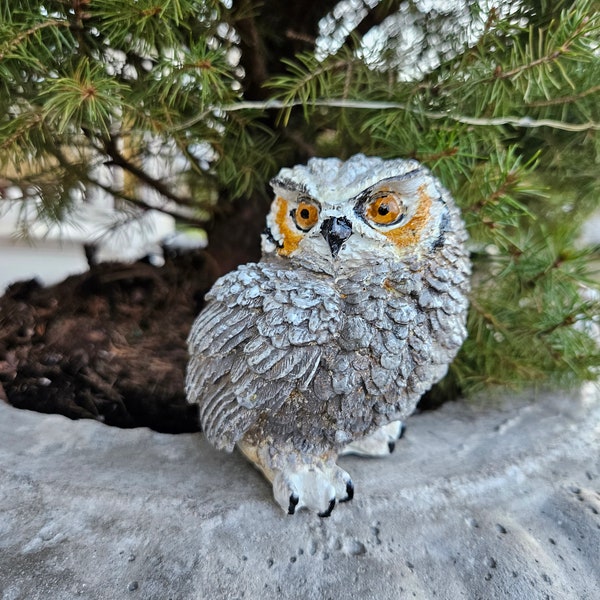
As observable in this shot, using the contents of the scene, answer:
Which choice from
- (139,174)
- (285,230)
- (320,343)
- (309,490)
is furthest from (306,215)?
(139,174)

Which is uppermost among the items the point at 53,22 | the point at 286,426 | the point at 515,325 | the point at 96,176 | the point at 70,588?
the point at 53,22

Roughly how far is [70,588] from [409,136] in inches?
23.7

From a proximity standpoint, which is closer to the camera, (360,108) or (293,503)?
(293,503)

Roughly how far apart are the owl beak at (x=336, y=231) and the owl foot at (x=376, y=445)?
26cm

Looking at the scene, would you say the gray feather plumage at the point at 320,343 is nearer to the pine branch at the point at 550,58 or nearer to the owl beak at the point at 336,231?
the owl beak at the point at 336,231

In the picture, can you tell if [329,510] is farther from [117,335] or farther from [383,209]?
[117,335]

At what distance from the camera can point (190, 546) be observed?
17.7 inches

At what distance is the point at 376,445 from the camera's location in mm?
614

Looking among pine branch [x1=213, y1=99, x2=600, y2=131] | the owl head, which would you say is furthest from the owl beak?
pine branch [x1=213, y1=99, x2=600, y2=131]

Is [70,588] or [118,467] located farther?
[118,467]

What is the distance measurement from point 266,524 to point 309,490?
6 centimetres

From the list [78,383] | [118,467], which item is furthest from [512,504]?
[78,383]

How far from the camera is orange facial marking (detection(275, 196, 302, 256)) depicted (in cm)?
51

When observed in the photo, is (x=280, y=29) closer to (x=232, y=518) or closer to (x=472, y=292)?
(x=472, y=292)
